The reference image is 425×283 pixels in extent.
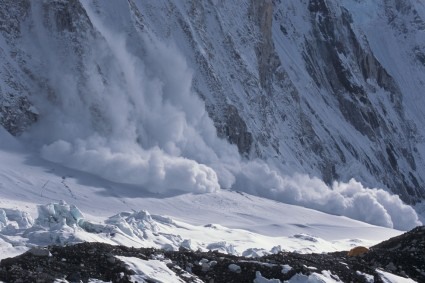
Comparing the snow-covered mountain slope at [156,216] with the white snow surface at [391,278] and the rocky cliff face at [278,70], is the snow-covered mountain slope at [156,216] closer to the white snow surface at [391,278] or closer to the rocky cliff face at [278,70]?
the rocky cliff face at [278,70]

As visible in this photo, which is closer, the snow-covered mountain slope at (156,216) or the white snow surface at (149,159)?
the snow-covered mountain slope at (156,216)

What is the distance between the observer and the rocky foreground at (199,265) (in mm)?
22250

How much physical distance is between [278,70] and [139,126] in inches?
1242

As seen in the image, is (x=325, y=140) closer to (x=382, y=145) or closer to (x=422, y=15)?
(x=382, y=145)

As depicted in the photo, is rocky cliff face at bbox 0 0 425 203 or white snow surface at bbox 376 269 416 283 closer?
white snow surface at bbox 376 269 416 283

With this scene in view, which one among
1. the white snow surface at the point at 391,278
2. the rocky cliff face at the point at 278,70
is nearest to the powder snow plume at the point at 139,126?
the rocky cliff face at the point at 278,70

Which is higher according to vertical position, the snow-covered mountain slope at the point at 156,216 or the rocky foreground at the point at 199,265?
the snow-covered mountain slope at the point at 156,216

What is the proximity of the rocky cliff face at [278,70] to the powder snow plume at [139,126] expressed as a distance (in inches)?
15.4

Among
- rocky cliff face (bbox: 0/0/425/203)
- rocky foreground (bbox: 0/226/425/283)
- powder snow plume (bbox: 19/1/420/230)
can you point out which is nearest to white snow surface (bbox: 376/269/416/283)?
rocky foreground (bbox: 0/226/425/283)

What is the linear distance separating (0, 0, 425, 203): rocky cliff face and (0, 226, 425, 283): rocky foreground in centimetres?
4890

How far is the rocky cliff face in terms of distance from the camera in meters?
78.2

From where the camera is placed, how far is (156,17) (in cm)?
8919

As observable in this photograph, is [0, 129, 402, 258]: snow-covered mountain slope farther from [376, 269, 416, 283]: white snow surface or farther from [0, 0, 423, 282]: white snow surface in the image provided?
[376, 269, 416, 283]: white snow surface

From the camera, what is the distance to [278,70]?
10812cm
